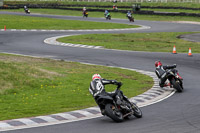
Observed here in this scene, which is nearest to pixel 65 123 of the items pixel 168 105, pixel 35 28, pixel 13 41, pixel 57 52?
pixel 168 105

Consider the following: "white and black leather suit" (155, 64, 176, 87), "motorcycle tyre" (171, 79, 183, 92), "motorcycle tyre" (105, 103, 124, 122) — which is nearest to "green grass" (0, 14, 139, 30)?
"white and black leather suit" (155, 64, 176, 87)

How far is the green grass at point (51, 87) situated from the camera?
50.8 ft

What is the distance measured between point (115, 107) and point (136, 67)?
14137 millimetres

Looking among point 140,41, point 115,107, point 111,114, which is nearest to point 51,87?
point 115,107

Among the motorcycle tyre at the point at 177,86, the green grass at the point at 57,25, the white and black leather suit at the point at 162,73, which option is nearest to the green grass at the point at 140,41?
the green grass at the point at 57,25

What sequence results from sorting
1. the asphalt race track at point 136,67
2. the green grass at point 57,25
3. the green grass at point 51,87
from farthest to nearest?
the green grass at point 57,25, the green grass at point 51,87, the asphalt race track at point 136,67

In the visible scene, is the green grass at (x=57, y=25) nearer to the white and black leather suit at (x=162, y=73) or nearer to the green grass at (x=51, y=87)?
the green grass at (x=51, y=87)

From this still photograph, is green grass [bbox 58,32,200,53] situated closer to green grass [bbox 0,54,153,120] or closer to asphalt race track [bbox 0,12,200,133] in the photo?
asphalt race track [bbox 0,12,200,133]

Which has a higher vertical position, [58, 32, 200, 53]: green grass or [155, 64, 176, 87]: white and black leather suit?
[155, 64, 176, 87]: white and black leather suit

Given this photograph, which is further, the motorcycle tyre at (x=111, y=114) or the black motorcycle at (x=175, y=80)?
the black motorcycle at (x=175, y=80)

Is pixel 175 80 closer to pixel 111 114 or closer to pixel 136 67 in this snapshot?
pixel 111 114

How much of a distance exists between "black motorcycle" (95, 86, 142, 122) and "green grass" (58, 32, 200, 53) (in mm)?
21985

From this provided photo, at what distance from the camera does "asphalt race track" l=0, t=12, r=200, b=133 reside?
1245cm

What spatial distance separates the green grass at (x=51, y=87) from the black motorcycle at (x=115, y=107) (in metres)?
2.11
